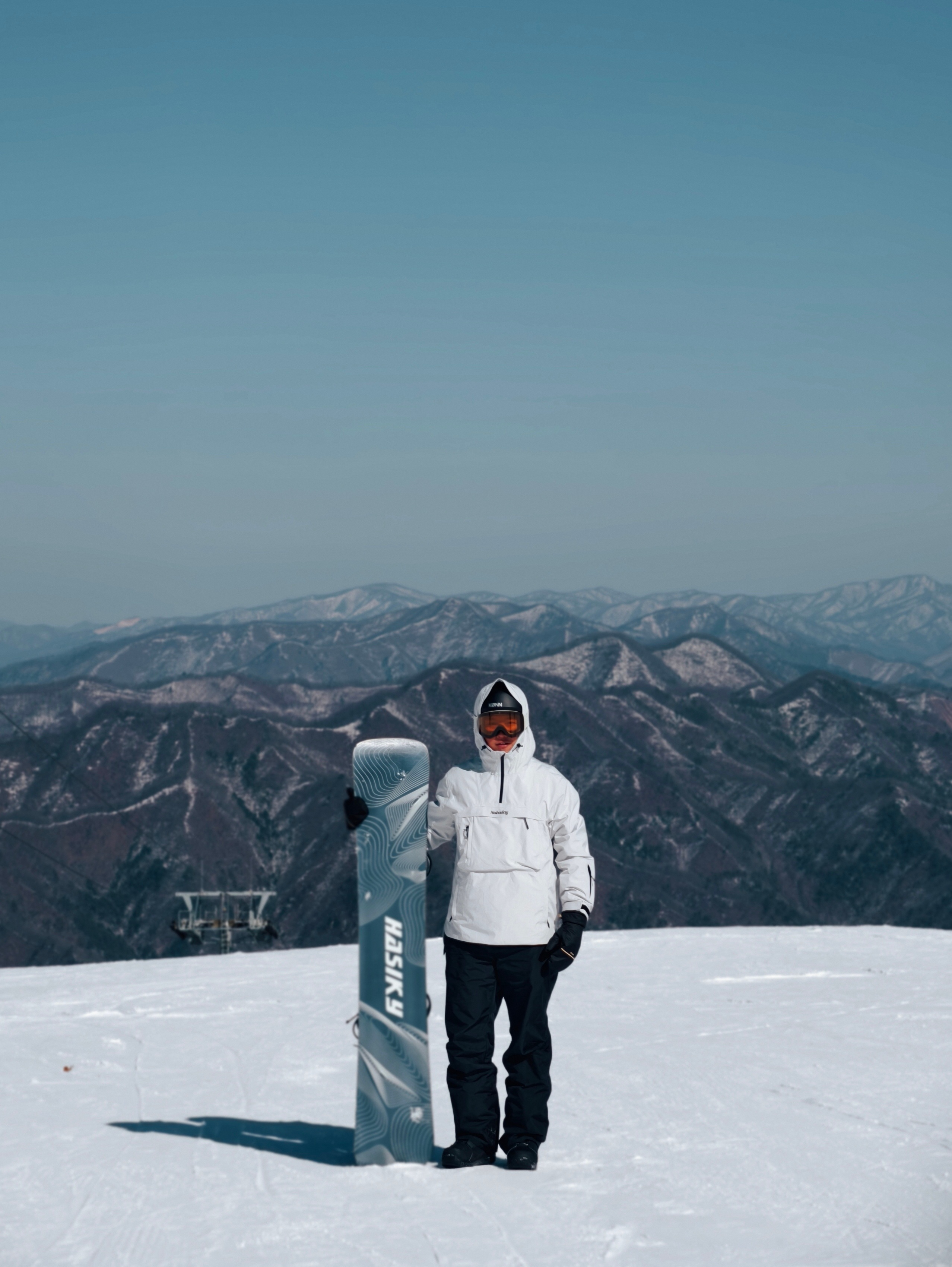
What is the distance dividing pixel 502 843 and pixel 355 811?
772 millimetres

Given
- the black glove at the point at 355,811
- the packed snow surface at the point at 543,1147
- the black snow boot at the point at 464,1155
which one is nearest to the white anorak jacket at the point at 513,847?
the black glove at the point at 355,811

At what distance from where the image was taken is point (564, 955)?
6.41m

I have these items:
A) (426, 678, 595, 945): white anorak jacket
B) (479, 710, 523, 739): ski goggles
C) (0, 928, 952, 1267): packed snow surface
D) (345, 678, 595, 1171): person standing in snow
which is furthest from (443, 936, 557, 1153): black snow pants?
(479, 710, 523, 739): ski goggles

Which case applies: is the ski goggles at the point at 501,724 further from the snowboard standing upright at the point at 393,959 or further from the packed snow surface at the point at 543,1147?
the packed snow surface at the point at 543,1147

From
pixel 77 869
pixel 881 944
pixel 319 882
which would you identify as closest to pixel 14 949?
pixel 77 869

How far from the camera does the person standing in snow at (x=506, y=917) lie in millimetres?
6484

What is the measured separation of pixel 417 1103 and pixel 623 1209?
3.98ft

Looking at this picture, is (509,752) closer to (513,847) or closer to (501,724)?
(501,724)

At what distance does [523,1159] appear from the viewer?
21.0 ft

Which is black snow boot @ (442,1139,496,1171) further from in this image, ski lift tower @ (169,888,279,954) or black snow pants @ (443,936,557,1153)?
ski lift tower @ (169,888,279,954)

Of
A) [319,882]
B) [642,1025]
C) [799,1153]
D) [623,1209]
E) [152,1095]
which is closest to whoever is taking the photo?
[623,1209]

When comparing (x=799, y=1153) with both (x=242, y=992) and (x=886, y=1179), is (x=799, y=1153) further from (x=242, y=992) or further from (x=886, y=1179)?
(x=242, y=992)

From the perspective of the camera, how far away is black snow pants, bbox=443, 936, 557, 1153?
6.48 m

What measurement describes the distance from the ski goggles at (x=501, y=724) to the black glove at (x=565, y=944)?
3.14 feet
